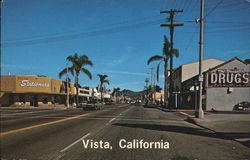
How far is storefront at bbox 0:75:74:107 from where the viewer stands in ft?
134

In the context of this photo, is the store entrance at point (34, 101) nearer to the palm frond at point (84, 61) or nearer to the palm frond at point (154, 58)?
the palm frond at point (84, 61)

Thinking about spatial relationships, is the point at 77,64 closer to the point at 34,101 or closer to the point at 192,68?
the point at 34,101

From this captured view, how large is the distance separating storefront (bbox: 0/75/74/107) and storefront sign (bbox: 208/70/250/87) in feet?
116

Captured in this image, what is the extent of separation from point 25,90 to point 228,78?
40.1m

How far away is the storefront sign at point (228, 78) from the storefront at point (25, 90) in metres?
35.4

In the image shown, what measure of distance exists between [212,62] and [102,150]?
43.9m

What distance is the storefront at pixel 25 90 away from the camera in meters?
40.9

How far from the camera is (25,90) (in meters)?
41.6

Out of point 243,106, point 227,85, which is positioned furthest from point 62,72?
point 243,106

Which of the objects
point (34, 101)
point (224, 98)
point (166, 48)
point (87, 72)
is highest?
point (166, 48)

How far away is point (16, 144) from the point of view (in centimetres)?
668

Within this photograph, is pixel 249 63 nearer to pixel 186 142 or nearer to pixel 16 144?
pixel 186 142

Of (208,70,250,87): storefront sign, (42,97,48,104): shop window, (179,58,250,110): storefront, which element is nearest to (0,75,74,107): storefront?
(42,97,48,104): shop window

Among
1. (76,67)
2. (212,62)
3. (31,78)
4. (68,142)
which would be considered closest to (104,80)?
(76,67)
